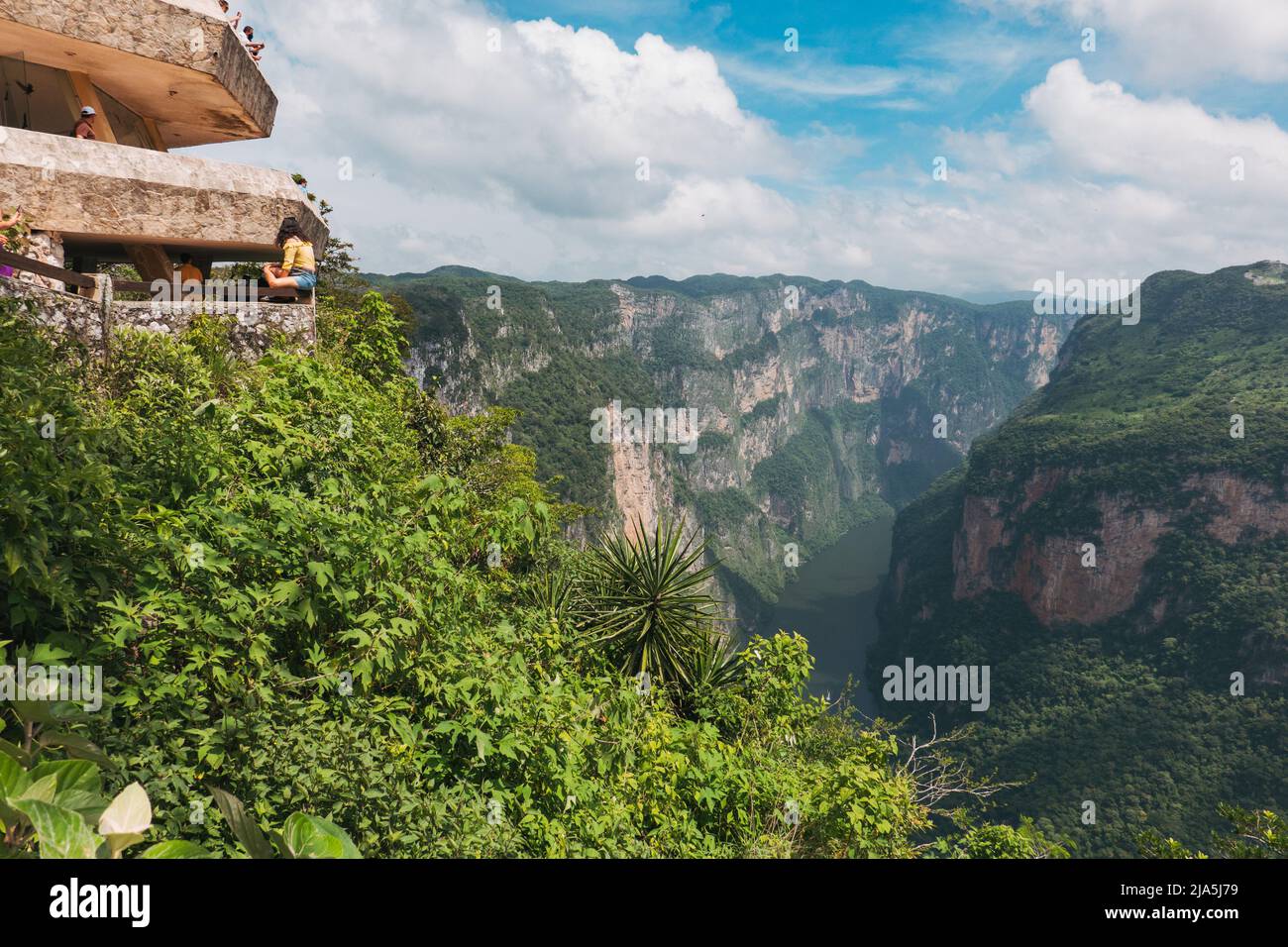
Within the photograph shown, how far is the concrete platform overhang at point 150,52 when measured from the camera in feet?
28.0

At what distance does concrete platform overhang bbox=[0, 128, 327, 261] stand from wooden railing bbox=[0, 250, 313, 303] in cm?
62

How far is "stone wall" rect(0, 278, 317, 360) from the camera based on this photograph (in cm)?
677

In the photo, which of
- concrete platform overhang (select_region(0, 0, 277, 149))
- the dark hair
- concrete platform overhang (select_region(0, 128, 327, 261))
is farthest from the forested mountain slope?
concrete platform overhang (select_region(0, 0, 277, 149))

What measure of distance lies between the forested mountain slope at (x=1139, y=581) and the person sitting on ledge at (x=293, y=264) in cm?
5441

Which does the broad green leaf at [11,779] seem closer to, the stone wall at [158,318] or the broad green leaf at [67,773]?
the broad green leaf at [67,773]

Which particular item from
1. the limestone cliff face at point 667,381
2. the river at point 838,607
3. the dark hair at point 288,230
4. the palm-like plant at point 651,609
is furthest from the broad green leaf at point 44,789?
the river at point 838,607

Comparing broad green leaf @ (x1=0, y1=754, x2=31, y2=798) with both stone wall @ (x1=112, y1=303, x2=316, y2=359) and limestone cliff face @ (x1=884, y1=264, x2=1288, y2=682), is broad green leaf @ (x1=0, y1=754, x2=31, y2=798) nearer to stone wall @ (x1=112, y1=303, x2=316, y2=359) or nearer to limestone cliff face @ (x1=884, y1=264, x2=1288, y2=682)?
stone wall @ (x1=112, y1=303, x2=316, y2=359)

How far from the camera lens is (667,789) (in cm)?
632

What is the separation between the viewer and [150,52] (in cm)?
924

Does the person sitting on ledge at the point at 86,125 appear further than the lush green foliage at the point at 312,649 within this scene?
Yes

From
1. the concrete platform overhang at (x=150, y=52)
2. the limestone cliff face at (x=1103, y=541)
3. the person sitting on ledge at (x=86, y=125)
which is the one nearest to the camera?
the concrete platform overhang at (x=150, y=52)

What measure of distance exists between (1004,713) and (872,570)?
84295 mm
